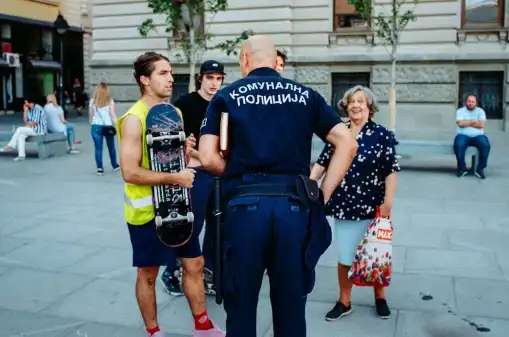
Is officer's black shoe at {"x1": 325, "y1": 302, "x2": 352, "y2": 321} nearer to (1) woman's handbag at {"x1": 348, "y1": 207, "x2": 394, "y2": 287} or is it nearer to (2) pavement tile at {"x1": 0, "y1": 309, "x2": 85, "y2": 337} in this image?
(1) woman's handbag at {"x1": 348, "y1": 207, "x2": 394, "y2": 287}

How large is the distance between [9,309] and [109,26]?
19.9 meters

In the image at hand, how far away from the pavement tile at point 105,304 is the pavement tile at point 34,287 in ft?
0.39

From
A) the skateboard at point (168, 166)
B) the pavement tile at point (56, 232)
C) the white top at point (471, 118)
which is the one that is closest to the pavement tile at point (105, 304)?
the skateboard at point (168, 166)

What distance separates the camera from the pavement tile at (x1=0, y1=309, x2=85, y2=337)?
4422 millimetres

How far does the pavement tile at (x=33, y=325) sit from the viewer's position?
4422mm

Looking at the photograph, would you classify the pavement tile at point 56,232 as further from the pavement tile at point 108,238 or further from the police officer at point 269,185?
the police officer at point 269,185

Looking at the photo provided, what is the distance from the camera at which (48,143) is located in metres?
14.5

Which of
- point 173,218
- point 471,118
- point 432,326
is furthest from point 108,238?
point 471,118

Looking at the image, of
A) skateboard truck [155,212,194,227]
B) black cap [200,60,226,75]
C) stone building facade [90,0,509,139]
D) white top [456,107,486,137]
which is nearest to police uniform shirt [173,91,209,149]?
black cap [200,60,226,75]

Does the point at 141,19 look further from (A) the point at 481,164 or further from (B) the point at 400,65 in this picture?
(A) the point at 481,164

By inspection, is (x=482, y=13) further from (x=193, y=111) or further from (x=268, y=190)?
(x=268, y=190)

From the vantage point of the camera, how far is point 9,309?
4898 mm

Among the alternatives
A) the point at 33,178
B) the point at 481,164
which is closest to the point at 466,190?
the point at 481,164

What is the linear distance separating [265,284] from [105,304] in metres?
1.42
